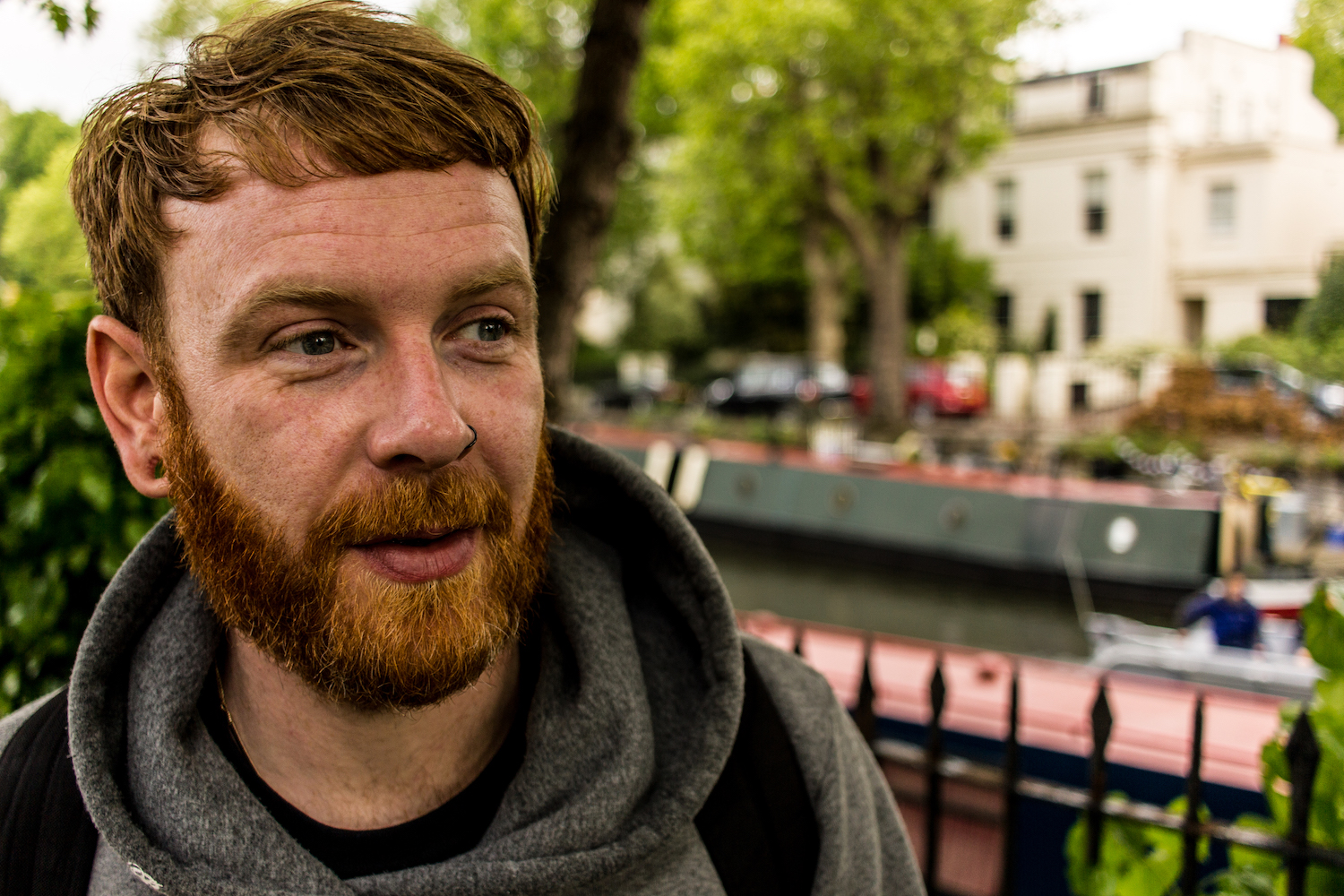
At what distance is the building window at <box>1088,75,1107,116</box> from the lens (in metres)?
8.60

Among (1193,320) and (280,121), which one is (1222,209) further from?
(280,121)

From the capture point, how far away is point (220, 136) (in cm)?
109

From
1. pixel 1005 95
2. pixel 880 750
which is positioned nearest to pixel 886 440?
pixel 1005 95

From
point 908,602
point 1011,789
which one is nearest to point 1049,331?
point 908,602

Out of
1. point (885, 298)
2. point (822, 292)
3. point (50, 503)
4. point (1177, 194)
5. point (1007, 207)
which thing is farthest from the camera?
point (822, 292)

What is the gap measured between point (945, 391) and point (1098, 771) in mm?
17947

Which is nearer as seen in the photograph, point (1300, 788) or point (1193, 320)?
point (1300, 788)

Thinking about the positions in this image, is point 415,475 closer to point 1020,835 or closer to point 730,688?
point 730,688

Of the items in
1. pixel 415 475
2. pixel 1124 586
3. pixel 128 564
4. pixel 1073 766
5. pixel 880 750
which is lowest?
pixel 1124 586

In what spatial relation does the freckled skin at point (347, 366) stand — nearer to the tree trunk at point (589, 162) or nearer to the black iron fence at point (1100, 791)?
the black iron fence at point (1100, 791)

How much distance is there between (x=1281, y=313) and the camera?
4.61 m

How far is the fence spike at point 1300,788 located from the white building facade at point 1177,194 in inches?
82.7

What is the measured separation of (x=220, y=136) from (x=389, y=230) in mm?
216

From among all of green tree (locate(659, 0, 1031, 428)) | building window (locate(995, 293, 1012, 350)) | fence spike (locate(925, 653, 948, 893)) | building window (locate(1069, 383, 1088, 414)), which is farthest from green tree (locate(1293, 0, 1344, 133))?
building window (locate(995, 293, 1012, 350))
